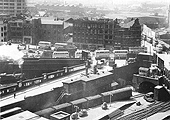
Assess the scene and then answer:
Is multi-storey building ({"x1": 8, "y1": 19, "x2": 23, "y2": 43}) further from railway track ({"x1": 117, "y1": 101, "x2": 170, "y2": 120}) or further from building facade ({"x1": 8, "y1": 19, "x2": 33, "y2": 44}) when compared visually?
railway track ({"x1": 117, "y1": 101, "x2": 170, "y2": 120})

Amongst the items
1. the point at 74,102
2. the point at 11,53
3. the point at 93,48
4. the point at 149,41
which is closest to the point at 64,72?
the point at 74,102

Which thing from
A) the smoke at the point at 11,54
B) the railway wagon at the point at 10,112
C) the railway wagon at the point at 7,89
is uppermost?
the smoke at the point at 11,54

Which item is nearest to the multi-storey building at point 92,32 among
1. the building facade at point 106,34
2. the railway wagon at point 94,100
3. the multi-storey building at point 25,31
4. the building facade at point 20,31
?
the building facade at point 106,34

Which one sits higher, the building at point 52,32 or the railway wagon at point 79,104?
the building at point 52,32

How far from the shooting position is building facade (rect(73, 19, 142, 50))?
49938 millimetres

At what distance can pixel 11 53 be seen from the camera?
43.1 metres

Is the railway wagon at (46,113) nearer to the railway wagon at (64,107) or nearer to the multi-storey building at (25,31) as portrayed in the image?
the railway wagon at (64,107)

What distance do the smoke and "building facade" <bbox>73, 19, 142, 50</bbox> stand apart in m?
11.5

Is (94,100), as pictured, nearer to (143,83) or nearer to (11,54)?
(143,83)

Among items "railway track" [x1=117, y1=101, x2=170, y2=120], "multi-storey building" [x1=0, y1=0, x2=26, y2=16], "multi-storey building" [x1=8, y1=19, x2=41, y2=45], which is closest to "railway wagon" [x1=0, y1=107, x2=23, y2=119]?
"railway track" [x1=117, y1=101, x2=170, y2=120]

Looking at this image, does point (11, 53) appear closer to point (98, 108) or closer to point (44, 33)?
point (44, 33)

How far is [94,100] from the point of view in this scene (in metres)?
28.3

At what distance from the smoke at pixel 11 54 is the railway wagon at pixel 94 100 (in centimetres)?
1452

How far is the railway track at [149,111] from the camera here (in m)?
25.6
